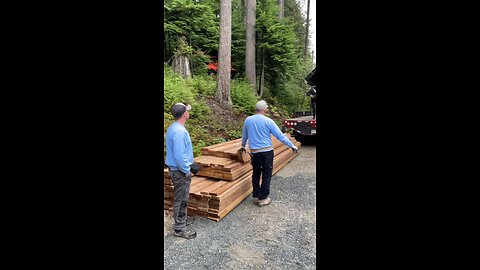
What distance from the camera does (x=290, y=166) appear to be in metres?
8.88

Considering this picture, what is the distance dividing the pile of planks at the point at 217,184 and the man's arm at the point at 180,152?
3.06ft

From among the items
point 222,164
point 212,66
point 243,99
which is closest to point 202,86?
point 243,99

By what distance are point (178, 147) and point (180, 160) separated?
194mm

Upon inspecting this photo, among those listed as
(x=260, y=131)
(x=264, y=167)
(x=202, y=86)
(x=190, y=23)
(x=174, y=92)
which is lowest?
(x=264, y=167)

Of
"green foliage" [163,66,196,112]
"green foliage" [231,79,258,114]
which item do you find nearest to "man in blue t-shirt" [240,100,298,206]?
"green foliage" [163,66,196,112]

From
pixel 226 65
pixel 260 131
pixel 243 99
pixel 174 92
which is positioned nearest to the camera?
pixel 260 131

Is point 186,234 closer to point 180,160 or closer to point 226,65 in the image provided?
point 180,160

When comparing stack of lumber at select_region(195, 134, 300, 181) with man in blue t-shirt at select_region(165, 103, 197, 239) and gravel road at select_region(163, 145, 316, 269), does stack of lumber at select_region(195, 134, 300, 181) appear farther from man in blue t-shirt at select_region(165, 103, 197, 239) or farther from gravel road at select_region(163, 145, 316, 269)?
man in blue t-shirt at select_region(165, 103, 197, 239)

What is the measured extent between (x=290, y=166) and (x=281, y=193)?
270 centimetres

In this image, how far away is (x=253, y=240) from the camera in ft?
13.7
